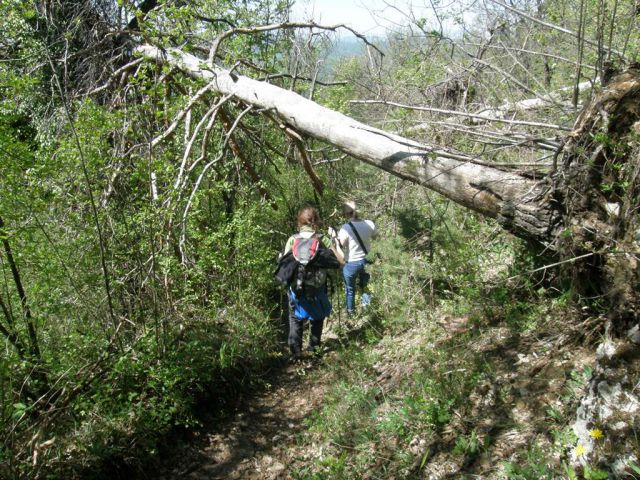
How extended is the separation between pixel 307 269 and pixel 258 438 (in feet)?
5.23

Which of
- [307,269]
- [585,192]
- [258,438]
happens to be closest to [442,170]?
[585,192]

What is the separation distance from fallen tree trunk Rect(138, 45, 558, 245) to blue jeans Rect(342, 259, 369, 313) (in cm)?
176

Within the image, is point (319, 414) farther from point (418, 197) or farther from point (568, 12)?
point (568, 12)

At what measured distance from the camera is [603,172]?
2.87 meters

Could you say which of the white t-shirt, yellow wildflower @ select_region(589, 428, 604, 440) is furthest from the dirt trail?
yellow wildflower @ select_region(589, 428, 604, 440)

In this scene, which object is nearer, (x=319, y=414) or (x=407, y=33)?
(x=319, y=414)

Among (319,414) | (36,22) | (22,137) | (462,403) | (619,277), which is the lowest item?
(319,414)

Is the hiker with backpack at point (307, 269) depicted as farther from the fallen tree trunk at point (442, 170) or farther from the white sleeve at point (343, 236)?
the fallen tree trunk at point (442, 170)

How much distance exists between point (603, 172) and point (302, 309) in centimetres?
305

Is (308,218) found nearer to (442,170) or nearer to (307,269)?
(307,269)

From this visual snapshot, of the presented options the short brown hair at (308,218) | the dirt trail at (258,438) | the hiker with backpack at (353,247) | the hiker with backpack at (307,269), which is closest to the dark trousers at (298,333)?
the hiker with backpack at (307,269)

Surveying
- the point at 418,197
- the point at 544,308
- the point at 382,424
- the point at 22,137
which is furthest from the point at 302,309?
the point at 22,137

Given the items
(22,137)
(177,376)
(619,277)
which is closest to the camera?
(619,277)

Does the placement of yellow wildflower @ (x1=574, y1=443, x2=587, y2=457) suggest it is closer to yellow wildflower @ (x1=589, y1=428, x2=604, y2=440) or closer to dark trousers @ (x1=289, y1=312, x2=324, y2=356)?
yellow wildflower @ (x1=589, y1=428, x2=604, y2=440)
